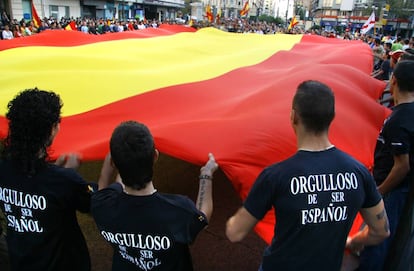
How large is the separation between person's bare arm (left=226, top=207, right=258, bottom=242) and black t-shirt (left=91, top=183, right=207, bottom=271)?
11 centimetres

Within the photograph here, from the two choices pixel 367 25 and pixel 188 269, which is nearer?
pixel 188 269

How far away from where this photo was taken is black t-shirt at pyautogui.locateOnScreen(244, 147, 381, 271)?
1333 mm

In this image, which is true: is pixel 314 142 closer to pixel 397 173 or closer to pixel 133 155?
pixel 133 155

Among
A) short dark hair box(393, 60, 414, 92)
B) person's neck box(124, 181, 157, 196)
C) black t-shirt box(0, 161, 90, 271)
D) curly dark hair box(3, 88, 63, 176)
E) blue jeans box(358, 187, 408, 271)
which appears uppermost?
short dark hair box(393, 60, 414, 92)

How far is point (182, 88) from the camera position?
306 cm

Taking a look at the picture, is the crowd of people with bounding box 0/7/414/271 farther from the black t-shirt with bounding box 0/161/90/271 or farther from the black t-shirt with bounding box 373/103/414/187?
the black t-shirt with bounding box 373/103/414/187

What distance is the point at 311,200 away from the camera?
52.7 inches

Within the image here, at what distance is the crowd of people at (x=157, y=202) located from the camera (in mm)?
1341

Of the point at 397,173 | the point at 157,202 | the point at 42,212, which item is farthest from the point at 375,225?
the point at 42,212

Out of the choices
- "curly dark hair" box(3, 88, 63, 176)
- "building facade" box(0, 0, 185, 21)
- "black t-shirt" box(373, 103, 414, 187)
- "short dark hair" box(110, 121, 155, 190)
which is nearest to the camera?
"short dark hair" box(110, 121, 155, 190)

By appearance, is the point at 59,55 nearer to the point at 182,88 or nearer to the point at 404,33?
the point at 182,88

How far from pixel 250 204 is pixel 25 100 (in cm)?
99

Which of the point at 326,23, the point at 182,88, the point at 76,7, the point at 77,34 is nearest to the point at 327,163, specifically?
the point at 182,88

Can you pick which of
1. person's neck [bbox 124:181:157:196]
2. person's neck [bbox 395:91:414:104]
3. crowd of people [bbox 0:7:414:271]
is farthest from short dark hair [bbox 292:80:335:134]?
person's neck [bbox 395:91:414:104]
